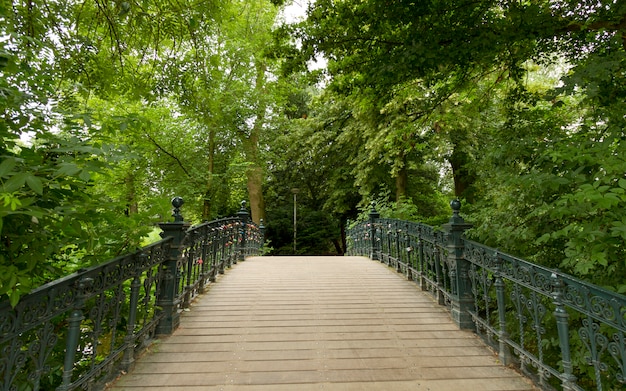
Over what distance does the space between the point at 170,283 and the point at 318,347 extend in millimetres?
1910

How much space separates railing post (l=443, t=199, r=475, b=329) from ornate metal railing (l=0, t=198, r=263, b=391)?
345 centimetres

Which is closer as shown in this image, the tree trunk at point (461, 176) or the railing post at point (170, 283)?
Result: the railing post at point (170, 283)

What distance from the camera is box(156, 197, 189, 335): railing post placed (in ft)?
12.2

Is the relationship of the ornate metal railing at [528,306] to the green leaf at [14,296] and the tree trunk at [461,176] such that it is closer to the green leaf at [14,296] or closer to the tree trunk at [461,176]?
the green leaf at [14,296]

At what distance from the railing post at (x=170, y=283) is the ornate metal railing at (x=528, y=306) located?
3435mm

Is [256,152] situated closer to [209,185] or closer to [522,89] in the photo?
[209,185]

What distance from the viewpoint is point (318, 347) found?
3.42 meters

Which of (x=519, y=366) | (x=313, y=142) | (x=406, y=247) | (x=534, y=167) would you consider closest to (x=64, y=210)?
(x=519, y=366)

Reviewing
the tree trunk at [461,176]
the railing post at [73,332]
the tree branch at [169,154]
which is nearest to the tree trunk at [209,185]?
the tree branch at [169,154]

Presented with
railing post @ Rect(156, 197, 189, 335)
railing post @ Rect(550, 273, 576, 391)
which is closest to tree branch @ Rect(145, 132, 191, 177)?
railing post @ Rect(156, 197, 189, 335)

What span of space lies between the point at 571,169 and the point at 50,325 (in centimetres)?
436

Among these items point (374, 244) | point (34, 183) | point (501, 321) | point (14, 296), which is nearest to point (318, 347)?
point (501, 321)

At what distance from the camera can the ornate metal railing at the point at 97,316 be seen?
192 cm

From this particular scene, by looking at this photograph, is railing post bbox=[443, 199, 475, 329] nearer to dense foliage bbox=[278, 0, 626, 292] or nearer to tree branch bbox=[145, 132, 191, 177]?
dense foliage bbox=[278, 0, 626, 292]
